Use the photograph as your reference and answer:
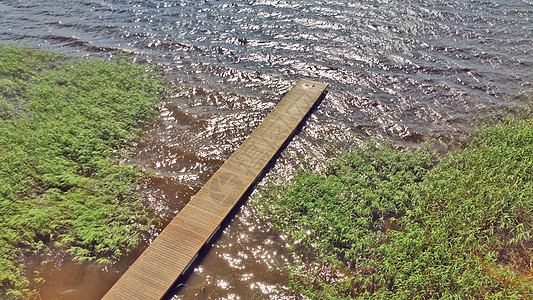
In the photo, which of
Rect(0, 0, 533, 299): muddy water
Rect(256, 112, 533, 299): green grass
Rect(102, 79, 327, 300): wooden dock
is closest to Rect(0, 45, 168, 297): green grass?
Rect(0, 0, 533, 299): muddy water

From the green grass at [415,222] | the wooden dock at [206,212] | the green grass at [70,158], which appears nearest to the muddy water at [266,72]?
the wooden dock at [206,212]

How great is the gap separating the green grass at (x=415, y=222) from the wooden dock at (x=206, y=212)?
1.14m

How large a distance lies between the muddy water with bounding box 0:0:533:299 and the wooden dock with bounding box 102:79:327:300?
1.48 ft

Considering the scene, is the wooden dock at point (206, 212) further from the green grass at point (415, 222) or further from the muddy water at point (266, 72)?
the green grass at point (415, 222)

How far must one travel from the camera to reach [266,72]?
15.2 meters

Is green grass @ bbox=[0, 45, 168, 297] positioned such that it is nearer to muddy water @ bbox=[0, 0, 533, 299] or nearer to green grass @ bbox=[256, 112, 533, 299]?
muddy water @ bbox=[0, 0, 533, 299]

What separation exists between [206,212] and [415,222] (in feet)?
19.9

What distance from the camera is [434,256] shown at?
7.89 meters

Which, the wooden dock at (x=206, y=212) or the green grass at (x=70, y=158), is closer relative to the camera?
the wooden dock at (x=206, y=212)

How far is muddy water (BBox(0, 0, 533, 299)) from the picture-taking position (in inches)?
340

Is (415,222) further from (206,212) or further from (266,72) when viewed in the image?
(266,72)

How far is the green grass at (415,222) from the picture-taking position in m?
7.57

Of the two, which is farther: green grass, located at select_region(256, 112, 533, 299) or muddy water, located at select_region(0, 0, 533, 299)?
muddy water, located at select_region(0, 0, 533, 299)

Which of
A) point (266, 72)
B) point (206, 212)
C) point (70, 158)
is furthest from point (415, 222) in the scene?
point (70, 158)
